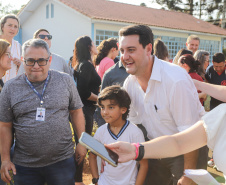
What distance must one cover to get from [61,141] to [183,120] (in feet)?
3.90

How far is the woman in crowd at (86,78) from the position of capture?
394 centimetres

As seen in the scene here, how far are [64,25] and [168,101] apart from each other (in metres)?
18.0

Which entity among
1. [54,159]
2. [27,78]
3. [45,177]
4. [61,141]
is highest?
[27,78]

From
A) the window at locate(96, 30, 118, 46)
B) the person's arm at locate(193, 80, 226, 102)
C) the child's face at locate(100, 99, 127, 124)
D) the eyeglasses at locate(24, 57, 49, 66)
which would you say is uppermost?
the window at locate(96, 30, 118, 46)

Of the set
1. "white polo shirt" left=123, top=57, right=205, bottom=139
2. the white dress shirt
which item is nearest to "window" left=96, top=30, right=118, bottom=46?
the white dress shirt

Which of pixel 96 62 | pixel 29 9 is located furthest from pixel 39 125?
pixel 29 9

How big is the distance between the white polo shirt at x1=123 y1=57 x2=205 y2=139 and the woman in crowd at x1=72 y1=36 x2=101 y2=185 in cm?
138

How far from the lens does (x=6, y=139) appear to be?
258cm

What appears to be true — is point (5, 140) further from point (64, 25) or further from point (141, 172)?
point (64, 25)

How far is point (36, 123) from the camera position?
2.46 m

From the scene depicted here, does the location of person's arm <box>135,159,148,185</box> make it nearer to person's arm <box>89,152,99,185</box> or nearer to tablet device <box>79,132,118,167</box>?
person's arm <box>89,152,99,185</box>

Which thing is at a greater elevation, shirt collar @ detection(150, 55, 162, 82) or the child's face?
shirt collar @ detection(150, 55, 162, 82)

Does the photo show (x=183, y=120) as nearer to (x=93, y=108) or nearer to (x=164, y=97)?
(x=164, y=97)

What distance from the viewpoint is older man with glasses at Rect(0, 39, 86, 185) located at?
2.47 metres
